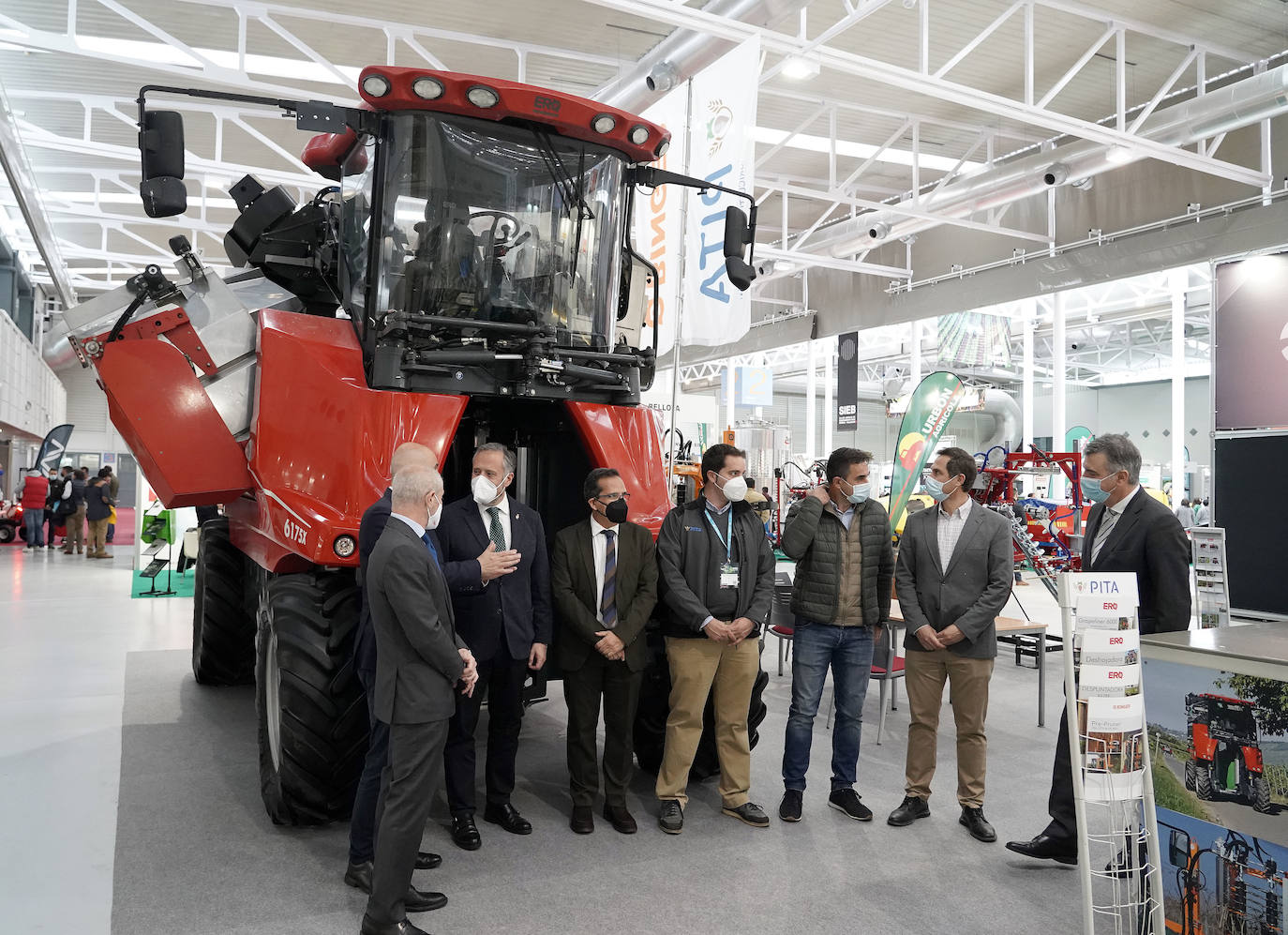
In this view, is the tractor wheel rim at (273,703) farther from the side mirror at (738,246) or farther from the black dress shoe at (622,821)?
the side mirror at (738,246)

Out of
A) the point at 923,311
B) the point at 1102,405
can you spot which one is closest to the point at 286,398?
the point at 923,311

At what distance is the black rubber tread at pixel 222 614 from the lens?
661 cm

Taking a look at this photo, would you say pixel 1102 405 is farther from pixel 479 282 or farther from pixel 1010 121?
pixel 479 282

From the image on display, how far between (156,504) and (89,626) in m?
2.94

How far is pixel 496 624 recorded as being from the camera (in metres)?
3.89

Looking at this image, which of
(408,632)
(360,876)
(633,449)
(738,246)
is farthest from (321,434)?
(738,246)

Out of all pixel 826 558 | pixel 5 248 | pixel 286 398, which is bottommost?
pixel 826 558

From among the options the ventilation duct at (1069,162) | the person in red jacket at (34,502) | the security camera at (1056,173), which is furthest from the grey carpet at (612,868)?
the person in red jacket at (34,502)

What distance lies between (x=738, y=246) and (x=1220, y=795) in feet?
10.2

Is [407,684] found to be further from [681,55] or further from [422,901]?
[681,55]

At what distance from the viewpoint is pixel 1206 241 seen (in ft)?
39.3

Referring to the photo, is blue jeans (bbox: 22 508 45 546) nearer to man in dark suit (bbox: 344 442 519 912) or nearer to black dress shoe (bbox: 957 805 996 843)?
man in dark suit (bbox: 344 442 519 912)

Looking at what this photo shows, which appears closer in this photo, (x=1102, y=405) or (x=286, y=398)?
(x=286, y=398)

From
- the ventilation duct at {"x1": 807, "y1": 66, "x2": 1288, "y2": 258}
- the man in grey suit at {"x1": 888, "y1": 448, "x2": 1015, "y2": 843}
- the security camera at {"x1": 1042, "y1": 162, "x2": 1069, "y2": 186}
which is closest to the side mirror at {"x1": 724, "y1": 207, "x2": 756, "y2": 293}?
the man in grey suit at {"x1": 888, "y1": 448, "x2": 1015, "y2": 843}
